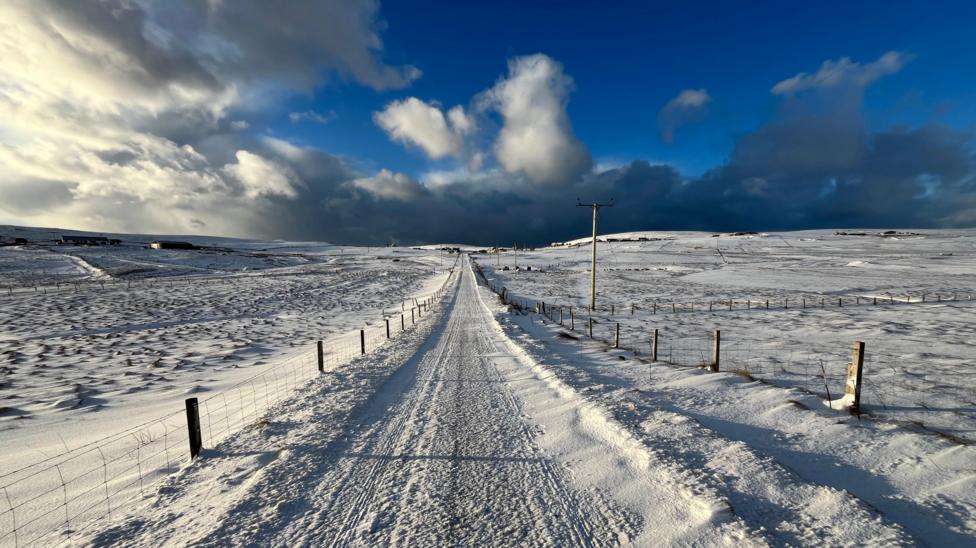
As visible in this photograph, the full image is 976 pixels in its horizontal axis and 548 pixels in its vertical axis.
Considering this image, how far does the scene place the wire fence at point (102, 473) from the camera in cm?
452

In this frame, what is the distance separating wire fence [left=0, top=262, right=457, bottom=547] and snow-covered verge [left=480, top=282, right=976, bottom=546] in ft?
23.9

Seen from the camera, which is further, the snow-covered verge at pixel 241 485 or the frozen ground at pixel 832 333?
the frozen ground at pixel 832 333

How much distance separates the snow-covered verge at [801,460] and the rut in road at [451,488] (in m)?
1.62

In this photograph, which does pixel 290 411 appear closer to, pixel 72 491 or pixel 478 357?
pixel 72 491

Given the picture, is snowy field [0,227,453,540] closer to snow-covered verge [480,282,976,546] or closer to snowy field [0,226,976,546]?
snowy field [0,226,976,546]

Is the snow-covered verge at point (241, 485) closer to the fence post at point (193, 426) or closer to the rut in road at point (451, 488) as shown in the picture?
the fence post at point (193, 426)

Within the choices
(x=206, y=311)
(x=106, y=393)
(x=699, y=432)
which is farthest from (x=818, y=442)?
(x=206, y=311)

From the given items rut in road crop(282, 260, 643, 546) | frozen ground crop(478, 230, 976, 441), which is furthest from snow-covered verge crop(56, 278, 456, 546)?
frozen ground crop(478, 230, 976, 441)

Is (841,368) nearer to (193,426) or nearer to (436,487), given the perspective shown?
(436,487)

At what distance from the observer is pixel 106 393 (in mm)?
Answer: 10664

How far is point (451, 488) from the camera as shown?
4.76m

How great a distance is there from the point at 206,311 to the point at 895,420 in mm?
34373

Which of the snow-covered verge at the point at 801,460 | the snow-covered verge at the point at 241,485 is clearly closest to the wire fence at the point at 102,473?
the snow-covered verge at the point at 241,485

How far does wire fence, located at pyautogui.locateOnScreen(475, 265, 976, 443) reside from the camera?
25.1 feet
